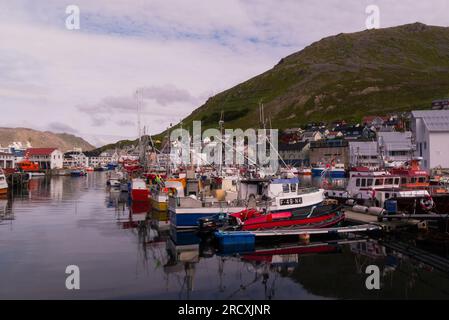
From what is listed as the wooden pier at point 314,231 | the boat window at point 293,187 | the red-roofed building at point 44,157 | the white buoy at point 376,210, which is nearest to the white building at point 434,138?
the white buoy at point 376,210

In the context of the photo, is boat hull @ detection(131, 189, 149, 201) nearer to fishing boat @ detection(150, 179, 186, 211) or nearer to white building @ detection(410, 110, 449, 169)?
fishing boat @ detection(150, 179, 186, 211)

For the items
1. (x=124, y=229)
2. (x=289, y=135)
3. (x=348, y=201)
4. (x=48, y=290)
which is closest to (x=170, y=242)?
(x=124, y=229)

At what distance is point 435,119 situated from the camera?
7225 centimetres

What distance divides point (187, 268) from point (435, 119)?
62962mm

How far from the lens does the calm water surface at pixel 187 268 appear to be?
672 inches

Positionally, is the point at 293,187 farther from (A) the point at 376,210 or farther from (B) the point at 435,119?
(B) the point at 435,119

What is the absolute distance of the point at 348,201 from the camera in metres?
37.2

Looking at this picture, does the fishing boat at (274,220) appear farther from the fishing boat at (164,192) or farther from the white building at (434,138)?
the white building at (434,138)

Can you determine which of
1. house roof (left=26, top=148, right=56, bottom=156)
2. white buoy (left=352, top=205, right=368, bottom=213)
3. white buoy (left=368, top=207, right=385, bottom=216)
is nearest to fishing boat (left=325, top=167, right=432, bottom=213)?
white buoy (left=368, top=207, right=385, bottom=216)

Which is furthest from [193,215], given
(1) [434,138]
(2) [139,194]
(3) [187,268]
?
(1) [434,138]

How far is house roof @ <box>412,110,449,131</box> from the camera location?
69.9m

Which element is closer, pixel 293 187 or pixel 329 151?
pixel 293 187

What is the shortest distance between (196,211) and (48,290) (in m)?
13.5
